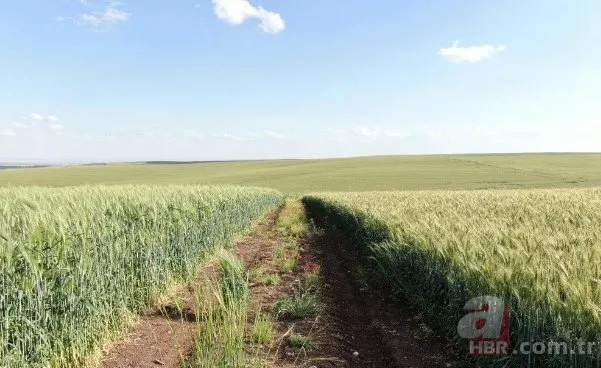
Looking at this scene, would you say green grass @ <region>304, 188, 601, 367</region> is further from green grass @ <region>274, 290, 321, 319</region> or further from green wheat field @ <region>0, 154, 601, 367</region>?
green grass @ <region>274, 290, 321, 319</region>

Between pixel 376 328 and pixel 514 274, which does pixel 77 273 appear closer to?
pixel 376 328

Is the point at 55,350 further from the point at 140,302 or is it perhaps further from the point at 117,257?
the point at 140,302

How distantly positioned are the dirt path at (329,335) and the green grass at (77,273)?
39 cm

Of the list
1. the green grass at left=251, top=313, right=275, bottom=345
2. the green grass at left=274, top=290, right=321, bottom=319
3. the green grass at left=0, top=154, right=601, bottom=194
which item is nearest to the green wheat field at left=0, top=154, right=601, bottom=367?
the green grass at left=274, top=290, right=321, bottom=319

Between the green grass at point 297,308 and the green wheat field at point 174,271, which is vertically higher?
the green wheat field at point 174,271

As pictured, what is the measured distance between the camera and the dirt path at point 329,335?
451 cm

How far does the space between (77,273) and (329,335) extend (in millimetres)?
3007

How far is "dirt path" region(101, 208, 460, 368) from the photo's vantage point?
4.51 meters

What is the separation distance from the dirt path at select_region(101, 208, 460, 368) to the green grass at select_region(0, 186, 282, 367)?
1.28 feet

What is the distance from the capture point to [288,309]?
19.4 feet

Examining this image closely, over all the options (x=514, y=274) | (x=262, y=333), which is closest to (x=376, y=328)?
(x=262, y=333)

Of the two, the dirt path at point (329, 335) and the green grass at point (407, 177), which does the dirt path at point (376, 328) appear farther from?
the green grass at point (407, 177)

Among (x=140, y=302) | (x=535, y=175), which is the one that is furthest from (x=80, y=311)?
(x=535, y=175)

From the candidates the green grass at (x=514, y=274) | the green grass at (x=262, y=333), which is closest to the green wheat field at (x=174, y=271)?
the green grass at (x=514, y=274)
